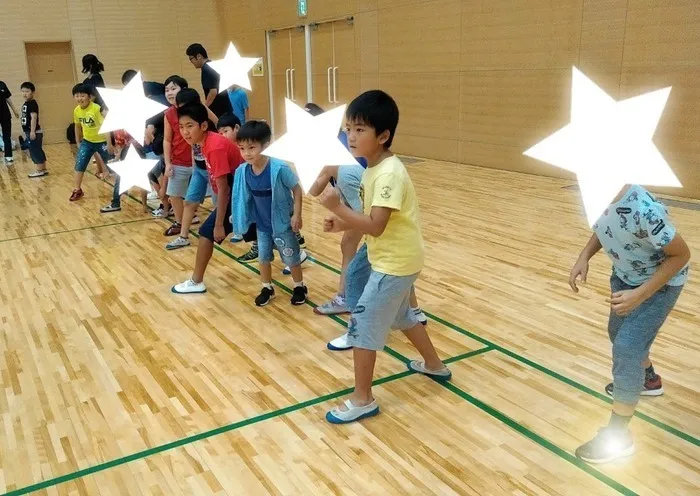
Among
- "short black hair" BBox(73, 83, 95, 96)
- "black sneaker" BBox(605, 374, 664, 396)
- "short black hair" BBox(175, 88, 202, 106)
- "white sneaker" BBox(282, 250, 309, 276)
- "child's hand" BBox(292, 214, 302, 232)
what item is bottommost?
"black sneaker" BBox(605, 374, 664, 396)

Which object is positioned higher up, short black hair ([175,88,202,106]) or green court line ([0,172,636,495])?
short black hair ([175,88,202,106])

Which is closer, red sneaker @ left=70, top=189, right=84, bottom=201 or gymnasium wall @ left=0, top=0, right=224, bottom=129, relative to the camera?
red sneaker @ left=70, top=189, right=84, bottom=201

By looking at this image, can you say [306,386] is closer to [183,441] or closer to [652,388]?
[183,441]

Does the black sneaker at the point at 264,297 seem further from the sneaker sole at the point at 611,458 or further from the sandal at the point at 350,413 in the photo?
the sneaker sole at the point at 611,458

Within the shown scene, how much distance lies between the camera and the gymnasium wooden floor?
2105 millimetres

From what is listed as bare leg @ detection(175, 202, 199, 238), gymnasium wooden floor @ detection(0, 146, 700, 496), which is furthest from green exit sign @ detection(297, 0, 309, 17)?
gymnasium wooden floor @ detection(0, 146, 700, 496)

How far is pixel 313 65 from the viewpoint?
11227mm

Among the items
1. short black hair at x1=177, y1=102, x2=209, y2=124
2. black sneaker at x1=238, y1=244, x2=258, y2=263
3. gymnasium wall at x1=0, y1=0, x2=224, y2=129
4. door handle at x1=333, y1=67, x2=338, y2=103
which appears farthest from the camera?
gymnasium wall at x1=0, y1=0, x2=224, y2=129

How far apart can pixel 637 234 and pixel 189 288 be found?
9.29ft

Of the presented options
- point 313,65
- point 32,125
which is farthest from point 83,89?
point 313,65

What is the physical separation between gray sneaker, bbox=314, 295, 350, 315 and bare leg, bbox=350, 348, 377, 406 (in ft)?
3.58

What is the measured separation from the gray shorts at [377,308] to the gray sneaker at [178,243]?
2957mm

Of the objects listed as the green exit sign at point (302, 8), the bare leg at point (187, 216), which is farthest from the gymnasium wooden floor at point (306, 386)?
the green exit sign at point (302, 8)

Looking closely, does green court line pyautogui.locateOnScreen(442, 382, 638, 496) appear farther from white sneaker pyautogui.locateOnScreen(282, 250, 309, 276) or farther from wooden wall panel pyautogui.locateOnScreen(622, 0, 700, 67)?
wooden wall panel pyautogui.locateOnScreen(622, 0, 700, 67)
